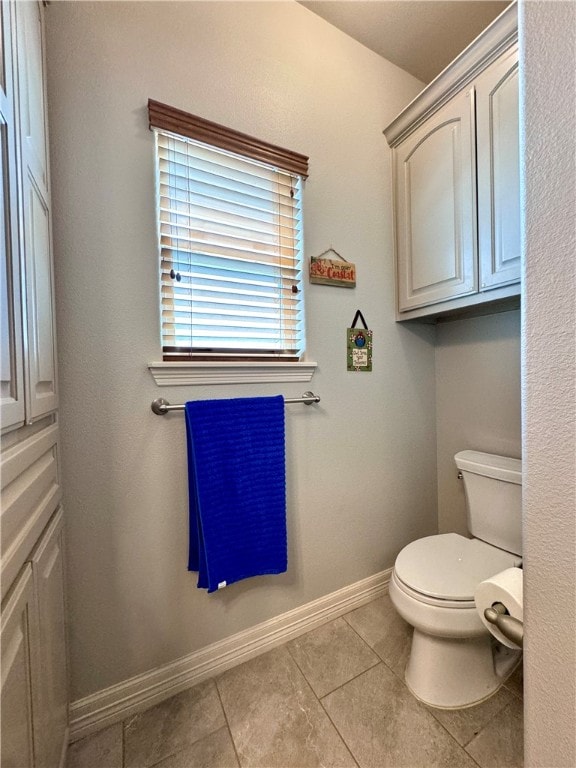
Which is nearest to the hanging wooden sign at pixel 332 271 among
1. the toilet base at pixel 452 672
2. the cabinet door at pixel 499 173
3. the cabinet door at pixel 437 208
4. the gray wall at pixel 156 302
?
the gray wall at pixel 156 302

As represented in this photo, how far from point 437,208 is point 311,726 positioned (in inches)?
83.9

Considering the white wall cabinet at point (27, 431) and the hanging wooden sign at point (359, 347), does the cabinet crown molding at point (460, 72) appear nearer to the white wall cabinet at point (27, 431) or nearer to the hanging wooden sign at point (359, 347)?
the hanging wooden sign at point (359, 347)

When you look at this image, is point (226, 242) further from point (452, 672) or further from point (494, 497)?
point (452, 672)

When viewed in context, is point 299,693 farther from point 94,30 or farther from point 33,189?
point 94,30

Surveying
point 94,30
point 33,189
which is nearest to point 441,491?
point 33,189

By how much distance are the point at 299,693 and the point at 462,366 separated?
167cm

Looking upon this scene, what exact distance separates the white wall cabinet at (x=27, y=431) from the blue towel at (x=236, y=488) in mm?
423

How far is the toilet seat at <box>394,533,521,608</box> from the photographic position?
3.54ft

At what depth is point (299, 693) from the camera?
1.15 meters

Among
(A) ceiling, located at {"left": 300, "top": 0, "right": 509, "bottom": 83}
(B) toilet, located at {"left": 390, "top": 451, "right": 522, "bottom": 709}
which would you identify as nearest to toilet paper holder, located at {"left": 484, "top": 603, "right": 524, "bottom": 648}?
(B) toilet, located at {"left": 390, "top": 451, "right": 522, "bottom": 709}

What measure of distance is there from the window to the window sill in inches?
2.3

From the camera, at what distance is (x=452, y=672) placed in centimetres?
111

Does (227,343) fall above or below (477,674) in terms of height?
above

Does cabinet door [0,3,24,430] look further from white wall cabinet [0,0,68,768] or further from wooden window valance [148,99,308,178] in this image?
wooden window valance [148,99,308,178]
